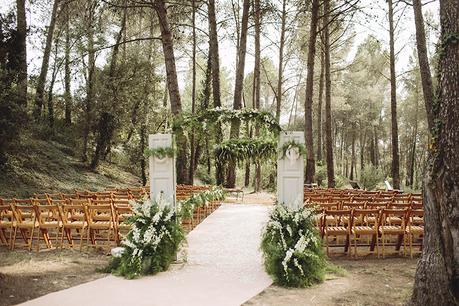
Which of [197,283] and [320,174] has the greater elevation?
[320,174]

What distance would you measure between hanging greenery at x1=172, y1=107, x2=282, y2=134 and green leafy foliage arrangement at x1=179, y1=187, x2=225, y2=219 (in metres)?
1.67

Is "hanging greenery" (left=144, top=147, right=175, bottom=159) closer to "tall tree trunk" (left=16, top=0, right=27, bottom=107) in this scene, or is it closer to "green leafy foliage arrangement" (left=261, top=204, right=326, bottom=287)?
"green leafy foliage arrangement" (left=261, top=204, right=326, bottom=287)

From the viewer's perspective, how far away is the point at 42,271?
712 cm

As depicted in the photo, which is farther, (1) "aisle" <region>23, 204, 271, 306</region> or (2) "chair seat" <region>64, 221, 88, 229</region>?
(2) "chair seat" <region>64, 221, 88, 229</region>

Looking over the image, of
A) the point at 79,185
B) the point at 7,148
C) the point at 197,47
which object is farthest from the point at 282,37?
the point at 7,148

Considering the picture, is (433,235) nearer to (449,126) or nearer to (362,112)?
(449,126)

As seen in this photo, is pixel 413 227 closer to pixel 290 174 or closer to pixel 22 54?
pixel 290 174

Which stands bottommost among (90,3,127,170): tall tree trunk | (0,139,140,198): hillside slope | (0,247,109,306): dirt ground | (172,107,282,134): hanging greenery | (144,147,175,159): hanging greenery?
(0,247,109,306): dirt ground

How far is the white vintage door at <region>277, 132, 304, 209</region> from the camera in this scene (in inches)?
299

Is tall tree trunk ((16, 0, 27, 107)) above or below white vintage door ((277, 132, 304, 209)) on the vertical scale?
above

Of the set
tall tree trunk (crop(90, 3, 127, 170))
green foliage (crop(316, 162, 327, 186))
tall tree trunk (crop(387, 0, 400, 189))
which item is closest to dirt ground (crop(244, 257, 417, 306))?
tall tree trunk (crop(387, 0, 400, 189))

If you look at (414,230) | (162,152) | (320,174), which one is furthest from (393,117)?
(162,152)

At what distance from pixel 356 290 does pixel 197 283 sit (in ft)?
7.54

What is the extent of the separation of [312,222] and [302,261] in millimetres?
873
